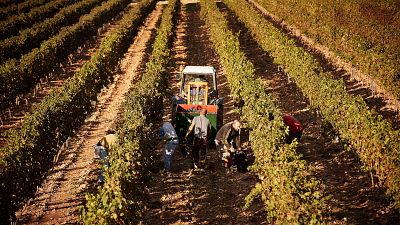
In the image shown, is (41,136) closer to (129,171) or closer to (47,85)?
(129,171)

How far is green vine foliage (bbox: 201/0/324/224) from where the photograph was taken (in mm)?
6730

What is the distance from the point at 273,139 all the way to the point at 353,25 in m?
23.1

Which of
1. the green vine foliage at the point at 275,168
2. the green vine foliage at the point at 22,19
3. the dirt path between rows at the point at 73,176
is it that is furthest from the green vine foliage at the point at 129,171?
the green vine foliage at the point at 22,19

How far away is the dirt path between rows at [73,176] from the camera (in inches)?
373

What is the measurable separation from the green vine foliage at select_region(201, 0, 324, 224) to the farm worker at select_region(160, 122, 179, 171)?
1.97 m

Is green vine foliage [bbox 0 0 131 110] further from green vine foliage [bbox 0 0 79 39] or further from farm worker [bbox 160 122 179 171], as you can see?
farm worker [bbox 160 122 179 171]

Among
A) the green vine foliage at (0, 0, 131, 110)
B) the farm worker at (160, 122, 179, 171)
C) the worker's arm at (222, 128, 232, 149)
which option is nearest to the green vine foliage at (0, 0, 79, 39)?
the green vine foliage at (0, 0, 131, 110)

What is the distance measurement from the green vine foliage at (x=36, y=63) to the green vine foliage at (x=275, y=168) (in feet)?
29.8

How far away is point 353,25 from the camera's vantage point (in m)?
29.3

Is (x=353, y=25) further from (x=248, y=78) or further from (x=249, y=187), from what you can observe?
(x=249, y=187)

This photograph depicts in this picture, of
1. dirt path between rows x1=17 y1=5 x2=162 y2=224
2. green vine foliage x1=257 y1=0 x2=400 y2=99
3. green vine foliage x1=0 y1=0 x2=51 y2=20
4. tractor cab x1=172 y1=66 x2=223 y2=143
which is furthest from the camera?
green vine foliage x1=0 y1=0 x2=51 y2=20

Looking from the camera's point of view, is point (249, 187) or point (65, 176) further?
point (65, 176)

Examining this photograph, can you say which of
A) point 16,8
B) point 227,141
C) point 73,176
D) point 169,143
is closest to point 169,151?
point 169,143

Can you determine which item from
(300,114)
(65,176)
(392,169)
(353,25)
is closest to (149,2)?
(353,25)
